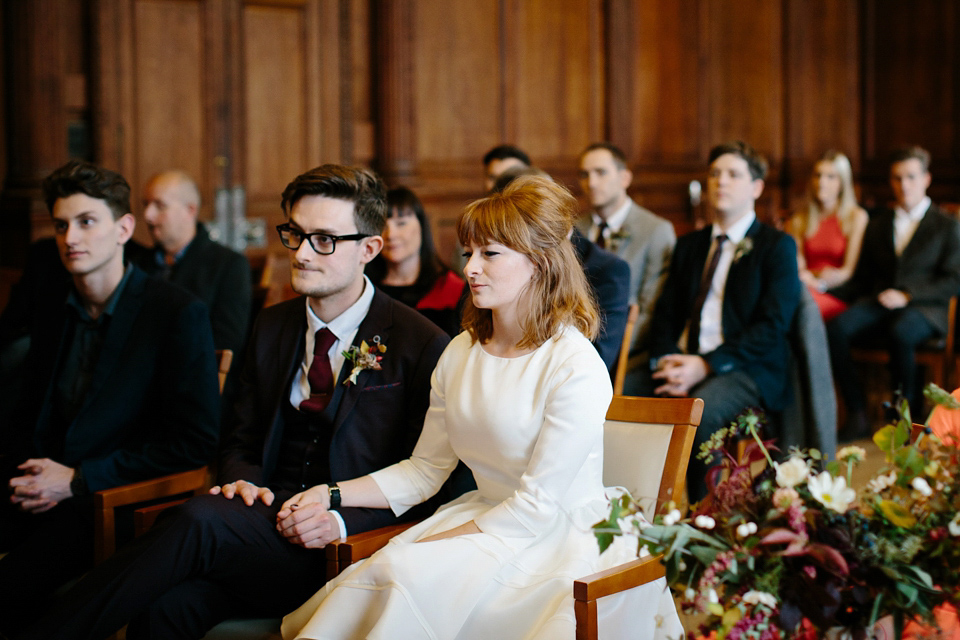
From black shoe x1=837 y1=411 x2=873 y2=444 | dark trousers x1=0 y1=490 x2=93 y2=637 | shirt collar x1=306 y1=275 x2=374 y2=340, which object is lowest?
black shoe x1=837 y1=411 x2=873 y2=444

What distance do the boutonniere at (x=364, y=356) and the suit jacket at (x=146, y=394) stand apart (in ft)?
1.77

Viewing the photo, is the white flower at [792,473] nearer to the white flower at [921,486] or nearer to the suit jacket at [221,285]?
the white flower at [921,486]

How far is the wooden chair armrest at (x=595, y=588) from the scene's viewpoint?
169 cm

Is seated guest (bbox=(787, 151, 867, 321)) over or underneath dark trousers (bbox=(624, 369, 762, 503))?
over

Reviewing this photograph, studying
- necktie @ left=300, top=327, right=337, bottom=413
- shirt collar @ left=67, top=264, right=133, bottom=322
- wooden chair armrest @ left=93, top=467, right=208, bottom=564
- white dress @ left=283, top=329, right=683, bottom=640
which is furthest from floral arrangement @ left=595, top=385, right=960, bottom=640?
shirt collar @ left=67, top=264, right=133, bottom=322

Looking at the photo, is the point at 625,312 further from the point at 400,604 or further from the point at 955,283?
the point at 955,283

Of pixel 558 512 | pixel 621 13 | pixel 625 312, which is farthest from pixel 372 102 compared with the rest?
pixel 558 512

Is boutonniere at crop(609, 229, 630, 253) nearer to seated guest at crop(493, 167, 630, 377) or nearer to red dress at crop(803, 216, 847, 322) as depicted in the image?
seated guest at crop(493, 167, 630, 377)

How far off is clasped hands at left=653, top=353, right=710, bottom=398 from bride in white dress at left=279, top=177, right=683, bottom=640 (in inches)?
63.5

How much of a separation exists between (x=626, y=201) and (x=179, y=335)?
2558mm

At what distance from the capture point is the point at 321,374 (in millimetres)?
2479

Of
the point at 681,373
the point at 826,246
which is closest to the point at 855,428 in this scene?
the point at 826,246

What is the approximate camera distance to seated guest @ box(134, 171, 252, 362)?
14.3 feet

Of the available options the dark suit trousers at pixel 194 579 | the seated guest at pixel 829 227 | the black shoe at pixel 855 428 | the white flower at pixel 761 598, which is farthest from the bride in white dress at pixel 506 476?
the seated guest at pixel 829 227
